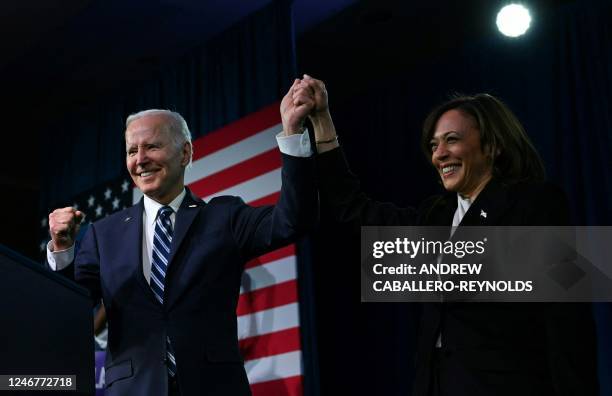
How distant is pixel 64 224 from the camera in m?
1.98

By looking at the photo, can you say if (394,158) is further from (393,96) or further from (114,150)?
(114,150)

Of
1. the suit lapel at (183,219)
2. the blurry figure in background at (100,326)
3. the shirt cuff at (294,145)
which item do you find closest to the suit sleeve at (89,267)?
the suit lapel at (183,219)

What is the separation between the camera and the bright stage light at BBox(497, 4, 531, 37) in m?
4.25

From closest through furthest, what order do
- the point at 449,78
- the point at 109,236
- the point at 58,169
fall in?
the point at 109,236 → the point at 449,78 → the point at 58,169

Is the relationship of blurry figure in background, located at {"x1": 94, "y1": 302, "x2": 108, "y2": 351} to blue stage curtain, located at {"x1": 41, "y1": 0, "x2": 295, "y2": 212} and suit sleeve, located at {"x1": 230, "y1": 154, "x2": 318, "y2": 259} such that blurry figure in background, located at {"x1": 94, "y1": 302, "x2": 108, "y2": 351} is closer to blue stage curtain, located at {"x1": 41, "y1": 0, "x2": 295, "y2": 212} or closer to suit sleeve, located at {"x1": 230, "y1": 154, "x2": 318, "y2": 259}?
blue stage curtain, located at {"x1": 41, "y1": 0, "x2": 295, "y2": 212}

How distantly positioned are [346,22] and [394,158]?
1009 mm

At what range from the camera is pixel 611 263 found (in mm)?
4012

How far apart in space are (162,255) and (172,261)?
4 centimetres

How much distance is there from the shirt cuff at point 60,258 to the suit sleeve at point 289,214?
418 mm

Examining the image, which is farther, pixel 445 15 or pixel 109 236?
pixel 445 15

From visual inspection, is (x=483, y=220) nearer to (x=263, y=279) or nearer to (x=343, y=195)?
(x=343, y=195)

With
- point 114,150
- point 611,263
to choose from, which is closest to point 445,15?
point 611,263

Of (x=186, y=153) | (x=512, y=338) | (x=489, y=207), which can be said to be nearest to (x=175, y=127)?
(x=186, y=153)

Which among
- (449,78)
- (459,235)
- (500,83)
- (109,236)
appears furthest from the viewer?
(449,78)
